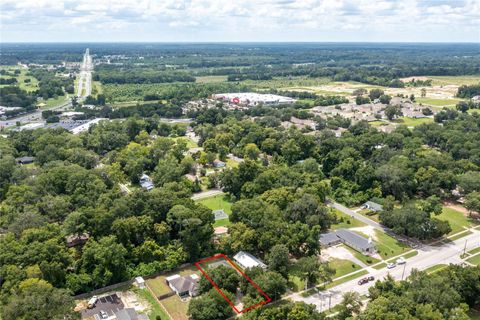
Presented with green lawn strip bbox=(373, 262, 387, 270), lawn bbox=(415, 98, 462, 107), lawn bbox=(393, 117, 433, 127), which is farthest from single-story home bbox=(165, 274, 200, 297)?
lawn bbox=(415, 98, 462, 107)

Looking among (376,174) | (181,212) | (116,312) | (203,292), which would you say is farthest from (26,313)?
(376,174)

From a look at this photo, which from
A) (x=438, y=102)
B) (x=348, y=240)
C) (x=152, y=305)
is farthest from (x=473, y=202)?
(x=438, y=102)

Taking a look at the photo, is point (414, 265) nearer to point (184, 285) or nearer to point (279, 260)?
point (279, 260)

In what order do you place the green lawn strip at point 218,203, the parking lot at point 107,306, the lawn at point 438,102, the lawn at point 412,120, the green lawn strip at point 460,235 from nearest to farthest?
the parking lot at point 107,306 < the green lawn strip at point 460,235 < the green lawn strip at point 218,203 < the lawn at point 412,120 < the lawn at point 438,102

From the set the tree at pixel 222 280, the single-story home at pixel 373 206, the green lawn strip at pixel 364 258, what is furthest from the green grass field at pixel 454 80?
the tree at pixel 222 280

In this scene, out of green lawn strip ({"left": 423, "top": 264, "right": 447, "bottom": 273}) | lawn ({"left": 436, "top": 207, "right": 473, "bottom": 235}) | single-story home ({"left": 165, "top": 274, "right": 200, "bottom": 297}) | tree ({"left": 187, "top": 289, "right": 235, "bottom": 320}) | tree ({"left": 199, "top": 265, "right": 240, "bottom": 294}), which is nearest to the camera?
tree ({"left": 187, "top": 289, "right": 235, "bottom": 320})

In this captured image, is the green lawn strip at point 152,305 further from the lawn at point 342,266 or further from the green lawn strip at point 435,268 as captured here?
the green lawn strip at point 435,268

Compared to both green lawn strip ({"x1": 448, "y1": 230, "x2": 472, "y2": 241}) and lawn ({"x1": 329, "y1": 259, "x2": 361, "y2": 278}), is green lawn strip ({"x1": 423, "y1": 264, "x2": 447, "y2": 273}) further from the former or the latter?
green lawn strip ({"x1": 448, "y1": 230, "x2": 472, "y2": 241})
